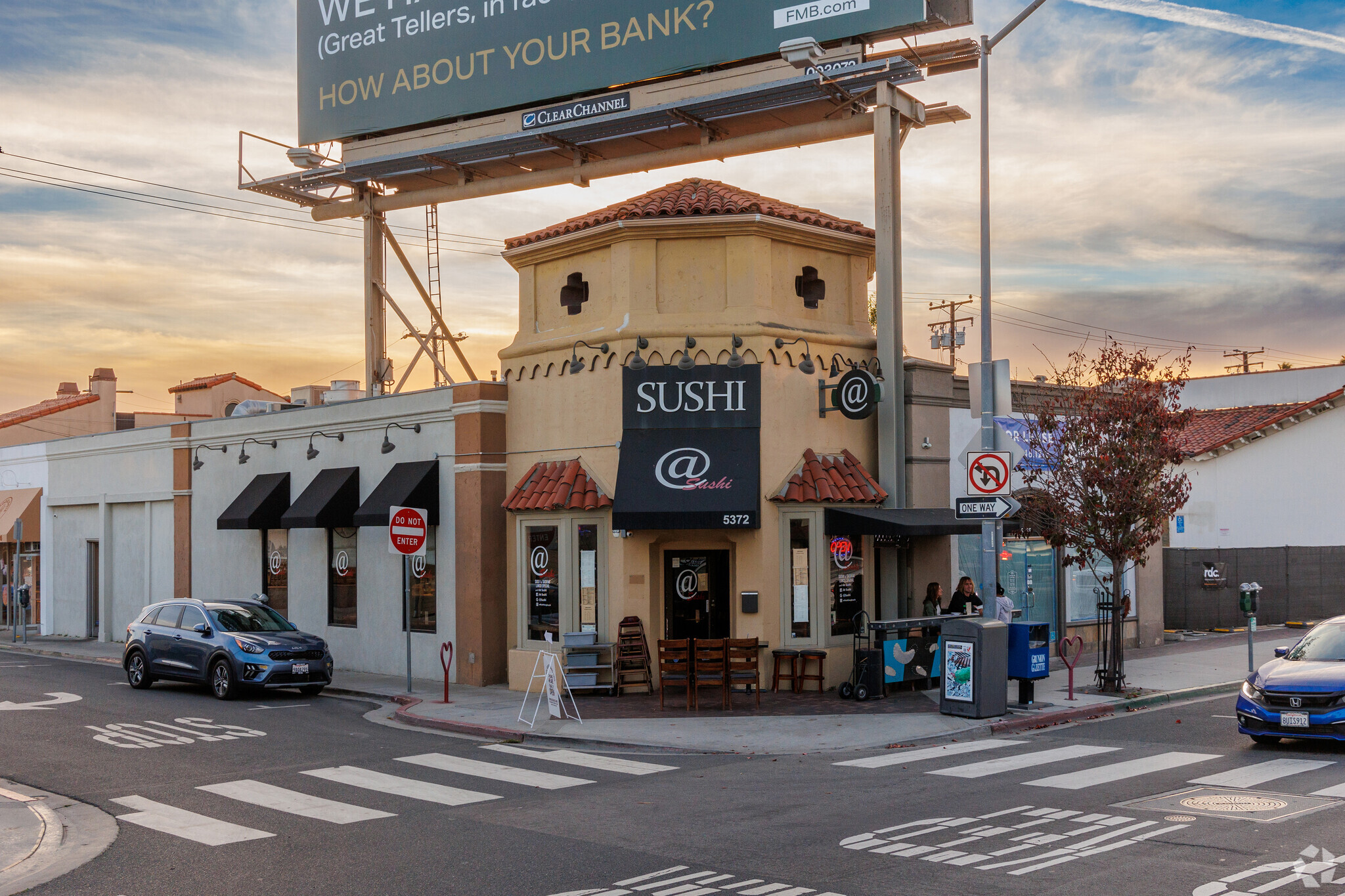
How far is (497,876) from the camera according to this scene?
8070mm

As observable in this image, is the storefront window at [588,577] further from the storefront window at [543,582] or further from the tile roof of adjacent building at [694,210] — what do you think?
the tile roof of adjacent building at [694,210]

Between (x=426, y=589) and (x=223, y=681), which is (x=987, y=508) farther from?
(x=223, y=681)

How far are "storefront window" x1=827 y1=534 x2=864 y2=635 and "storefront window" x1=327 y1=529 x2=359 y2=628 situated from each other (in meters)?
10.1

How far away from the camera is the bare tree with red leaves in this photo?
1694 cm

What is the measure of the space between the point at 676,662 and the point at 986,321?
21.4 feet

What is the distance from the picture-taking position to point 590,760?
516 inches

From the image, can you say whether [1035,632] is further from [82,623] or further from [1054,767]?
[82,623]

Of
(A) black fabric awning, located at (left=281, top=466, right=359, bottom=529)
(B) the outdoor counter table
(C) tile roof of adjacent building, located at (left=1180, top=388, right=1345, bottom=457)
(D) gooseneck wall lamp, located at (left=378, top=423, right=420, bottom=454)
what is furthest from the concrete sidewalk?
(C) tile roof of adjacent building, located at (left=1180, top=388, right=1345, bottom=457)

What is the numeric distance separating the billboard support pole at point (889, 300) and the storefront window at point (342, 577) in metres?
10.9

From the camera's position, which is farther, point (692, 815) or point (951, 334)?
point (951, 334)

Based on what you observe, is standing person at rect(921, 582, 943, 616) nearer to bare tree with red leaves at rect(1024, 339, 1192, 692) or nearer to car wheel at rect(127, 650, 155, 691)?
bare tree with red leaves at rect(1024, 339, 1192, 692)

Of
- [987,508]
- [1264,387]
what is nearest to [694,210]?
[987,508]

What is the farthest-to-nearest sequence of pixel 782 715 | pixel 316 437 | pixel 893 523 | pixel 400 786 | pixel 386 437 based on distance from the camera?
pixel 316 437 < pixel 386 437 < pixel 893 523 < pixel 782 715 < pixel 400 786

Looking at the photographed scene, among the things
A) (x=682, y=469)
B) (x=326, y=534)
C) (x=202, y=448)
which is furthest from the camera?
(x=202, y=448)
